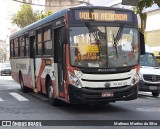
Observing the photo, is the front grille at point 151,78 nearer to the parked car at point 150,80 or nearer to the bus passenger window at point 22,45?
the parked car at point 150,80

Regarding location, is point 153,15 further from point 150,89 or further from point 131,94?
point 131,94

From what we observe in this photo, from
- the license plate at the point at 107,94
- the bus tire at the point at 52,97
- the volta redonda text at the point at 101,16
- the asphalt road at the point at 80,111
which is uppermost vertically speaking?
the volta redonda text at the point at 101,16

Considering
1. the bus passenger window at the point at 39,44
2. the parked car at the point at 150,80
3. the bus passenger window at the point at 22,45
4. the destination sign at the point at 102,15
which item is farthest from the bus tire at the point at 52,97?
the bus passenger window at the point at 22,45

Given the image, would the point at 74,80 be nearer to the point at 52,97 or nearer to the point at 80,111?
the point at 80,111

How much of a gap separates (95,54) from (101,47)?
28 centimetres

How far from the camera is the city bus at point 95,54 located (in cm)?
1088

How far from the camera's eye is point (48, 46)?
13.1 m

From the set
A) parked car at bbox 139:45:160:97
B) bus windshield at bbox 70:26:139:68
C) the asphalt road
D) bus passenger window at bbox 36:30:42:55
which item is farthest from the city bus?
parked car at bbox 139:45:160:97

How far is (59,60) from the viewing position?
1204cm

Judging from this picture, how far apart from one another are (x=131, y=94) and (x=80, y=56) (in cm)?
197

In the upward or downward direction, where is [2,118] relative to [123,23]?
downward

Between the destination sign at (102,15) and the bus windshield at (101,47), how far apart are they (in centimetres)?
27

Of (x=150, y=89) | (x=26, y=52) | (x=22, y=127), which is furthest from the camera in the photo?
(x=26, y=52)

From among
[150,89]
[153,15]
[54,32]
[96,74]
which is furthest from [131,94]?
[153,15]
